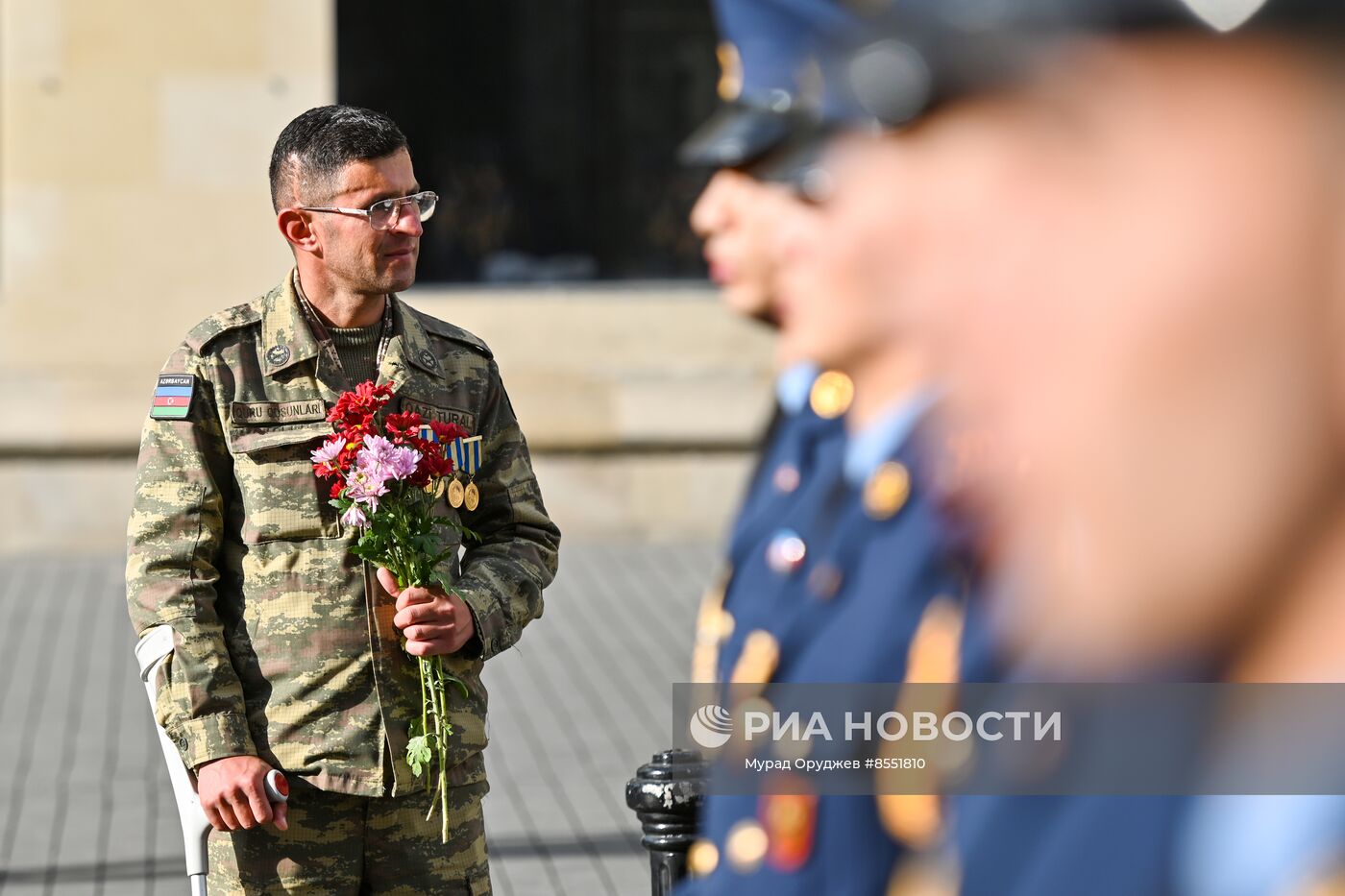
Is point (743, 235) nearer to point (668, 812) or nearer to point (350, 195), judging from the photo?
point (350, 195)

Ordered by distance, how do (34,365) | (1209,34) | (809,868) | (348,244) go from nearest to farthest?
1. (1209,34)
2. (809,868)
3. (348,244)
4. (34,365)

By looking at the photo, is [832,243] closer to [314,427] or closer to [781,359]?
[781,359]

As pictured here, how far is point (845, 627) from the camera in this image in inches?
52.6

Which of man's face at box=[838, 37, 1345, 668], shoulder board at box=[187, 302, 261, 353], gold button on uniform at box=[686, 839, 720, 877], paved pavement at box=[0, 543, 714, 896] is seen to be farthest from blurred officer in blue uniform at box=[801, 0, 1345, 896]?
paved pavement at box=[0, 543, 714, 896]

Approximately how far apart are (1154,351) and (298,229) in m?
2.04

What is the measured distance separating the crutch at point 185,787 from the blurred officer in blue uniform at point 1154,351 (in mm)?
1858

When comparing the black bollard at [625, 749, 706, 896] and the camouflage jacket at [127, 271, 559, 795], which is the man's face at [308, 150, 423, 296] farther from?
the black bollard at [625, 749, 706, 896]

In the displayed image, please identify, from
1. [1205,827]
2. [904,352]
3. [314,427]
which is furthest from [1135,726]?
[314,427]

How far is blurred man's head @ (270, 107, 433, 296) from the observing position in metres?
2.79

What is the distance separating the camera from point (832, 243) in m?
1.20

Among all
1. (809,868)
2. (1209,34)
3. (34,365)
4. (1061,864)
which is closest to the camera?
(1209,34)

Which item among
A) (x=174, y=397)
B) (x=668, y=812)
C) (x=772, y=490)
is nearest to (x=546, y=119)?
(x=174, y=397)

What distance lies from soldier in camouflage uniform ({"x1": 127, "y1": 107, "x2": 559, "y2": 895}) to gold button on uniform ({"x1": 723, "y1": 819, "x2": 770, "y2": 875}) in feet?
4.38

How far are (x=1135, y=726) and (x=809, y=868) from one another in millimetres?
361
